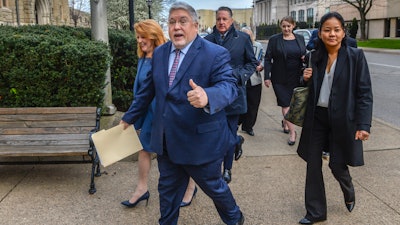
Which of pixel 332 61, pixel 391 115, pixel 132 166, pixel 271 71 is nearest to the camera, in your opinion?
pixel 332 61

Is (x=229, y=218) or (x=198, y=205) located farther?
(x=198, y=205)

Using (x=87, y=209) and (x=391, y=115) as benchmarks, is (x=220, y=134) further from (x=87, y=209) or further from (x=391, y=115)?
(x=391, y=115)

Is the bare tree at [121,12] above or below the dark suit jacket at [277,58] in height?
above

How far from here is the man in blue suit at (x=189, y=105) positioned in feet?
10.3

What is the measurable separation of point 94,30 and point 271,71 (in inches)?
115

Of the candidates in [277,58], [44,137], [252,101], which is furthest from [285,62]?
[44,137]

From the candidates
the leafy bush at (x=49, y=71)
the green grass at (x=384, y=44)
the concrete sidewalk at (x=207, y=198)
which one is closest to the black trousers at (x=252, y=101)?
the concrete sidewalk at (x=207, y=198)

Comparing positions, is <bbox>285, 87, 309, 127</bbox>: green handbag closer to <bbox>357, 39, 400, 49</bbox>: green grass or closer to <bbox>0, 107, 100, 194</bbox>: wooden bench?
<bbox>0, 107, 100, 194</bbox>: wooden bench

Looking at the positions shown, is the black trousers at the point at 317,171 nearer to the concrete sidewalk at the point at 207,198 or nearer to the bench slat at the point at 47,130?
the concrete sidewalk at the point at 207,198

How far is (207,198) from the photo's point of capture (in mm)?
4512

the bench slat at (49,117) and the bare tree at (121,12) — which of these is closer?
the bench slat at (49,117)

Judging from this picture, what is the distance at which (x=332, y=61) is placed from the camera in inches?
149

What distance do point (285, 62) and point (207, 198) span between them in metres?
2.96

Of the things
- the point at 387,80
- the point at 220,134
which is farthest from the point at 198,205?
the point at 387,80
